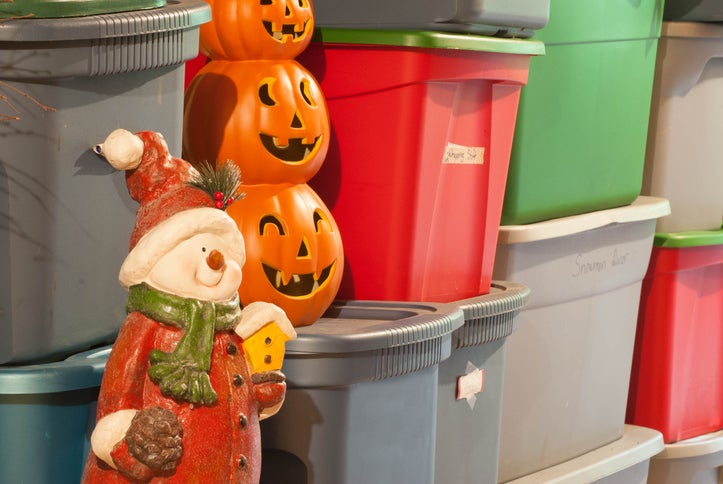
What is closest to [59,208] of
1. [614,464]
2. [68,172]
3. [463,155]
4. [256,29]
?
[68,172]

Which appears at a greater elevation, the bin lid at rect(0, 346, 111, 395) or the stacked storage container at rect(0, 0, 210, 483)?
the stacked storage container at rect(0, 0, 210, 483)

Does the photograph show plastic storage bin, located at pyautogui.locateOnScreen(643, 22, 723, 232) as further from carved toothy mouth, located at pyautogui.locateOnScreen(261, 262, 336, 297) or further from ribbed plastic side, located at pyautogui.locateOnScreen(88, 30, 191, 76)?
ribbed plastic side, located at pyautogui.locateOnScreen(88, 30, 191, 76)

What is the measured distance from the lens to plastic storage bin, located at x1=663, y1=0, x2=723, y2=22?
2.12m

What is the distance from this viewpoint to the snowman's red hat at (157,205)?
3.54 ft

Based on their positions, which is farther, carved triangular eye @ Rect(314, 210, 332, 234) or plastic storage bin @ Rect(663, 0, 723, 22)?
plastic storage bin @ Rect(663, 0, 723, 22)

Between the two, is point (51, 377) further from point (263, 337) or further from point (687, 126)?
point (687, 126)

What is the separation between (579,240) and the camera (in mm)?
1957

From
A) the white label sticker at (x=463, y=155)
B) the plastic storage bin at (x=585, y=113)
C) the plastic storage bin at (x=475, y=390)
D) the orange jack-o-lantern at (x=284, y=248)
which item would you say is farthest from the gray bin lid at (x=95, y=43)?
the plastic storage bin at (x=585, y=113)

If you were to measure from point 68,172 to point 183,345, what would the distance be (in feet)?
0.72

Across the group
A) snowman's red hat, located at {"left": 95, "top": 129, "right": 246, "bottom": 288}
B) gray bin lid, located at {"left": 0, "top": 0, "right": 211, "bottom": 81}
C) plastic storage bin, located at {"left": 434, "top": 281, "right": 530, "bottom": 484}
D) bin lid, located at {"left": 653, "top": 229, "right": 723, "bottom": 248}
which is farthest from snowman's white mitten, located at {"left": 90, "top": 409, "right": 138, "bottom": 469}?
bin lid, located at {"left": 653, "top": 229, "right": 723, "bottom": 248}

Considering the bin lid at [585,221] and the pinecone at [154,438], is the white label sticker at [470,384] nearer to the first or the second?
the bin lid at [585,221]

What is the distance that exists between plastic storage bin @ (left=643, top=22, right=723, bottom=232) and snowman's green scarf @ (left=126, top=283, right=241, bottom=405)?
128 cm

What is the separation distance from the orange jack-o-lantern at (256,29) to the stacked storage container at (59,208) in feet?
0.63

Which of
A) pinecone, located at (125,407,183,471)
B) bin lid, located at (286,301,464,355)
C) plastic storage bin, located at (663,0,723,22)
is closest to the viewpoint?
pinecone, located at (125,407,183,471)
